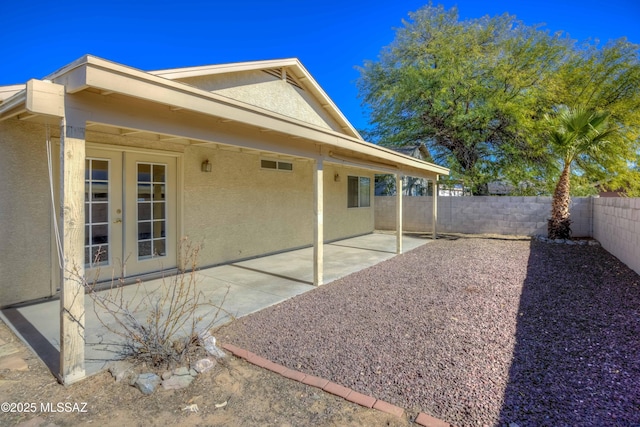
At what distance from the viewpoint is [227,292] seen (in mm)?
4930

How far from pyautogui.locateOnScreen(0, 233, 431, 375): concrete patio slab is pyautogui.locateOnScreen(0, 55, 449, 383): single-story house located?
0.40 m

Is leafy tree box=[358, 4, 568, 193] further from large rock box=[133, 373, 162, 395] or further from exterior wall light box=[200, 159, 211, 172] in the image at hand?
large rock box=[133, 373, 162, 395]

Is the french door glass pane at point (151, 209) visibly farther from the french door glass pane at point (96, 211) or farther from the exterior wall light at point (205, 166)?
the exterior wall light at point (205, 166)

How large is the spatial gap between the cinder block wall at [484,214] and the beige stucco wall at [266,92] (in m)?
6.15

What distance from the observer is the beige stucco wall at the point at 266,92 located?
25.6ft

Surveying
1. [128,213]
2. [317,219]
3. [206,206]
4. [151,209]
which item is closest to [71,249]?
[128,213]

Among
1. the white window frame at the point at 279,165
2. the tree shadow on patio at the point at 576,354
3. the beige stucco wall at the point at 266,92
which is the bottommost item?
the tree shadow on patio at the point at 576,354

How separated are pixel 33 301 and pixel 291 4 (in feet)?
45.9

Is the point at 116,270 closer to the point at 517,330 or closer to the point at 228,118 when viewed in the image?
the point at 228,118

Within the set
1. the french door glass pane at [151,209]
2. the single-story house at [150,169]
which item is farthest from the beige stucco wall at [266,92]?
the french door glass pane at [151,209]

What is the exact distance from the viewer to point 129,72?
3.03 meters

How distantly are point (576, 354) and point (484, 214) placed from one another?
11122 mm

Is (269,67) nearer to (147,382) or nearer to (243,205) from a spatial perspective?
(243,205)

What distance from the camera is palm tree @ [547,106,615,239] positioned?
10.2m
